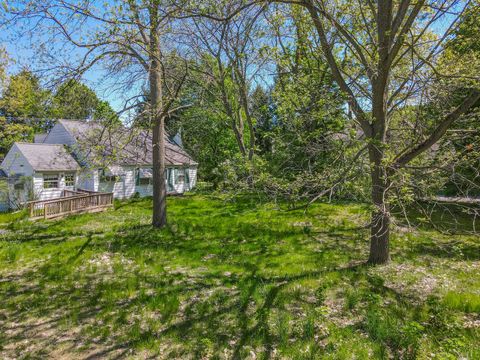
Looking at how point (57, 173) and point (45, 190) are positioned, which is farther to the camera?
point (57, 173)

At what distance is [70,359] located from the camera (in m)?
4.92

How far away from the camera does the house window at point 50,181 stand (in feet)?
72.3

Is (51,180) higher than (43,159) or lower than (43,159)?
lower

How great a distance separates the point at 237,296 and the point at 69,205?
14470 mm

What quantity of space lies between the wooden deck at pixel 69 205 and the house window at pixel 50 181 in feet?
13.2

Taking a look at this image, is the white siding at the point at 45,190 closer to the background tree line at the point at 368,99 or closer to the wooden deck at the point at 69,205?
the wooden deck at the point at 69,205

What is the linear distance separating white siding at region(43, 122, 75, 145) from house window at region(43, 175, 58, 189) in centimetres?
357

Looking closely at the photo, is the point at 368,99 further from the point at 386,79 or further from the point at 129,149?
the point at 129,149

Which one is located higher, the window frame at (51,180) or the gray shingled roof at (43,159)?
the gray shingled roof at (43,159)

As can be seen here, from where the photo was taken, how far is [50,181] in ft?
73.2

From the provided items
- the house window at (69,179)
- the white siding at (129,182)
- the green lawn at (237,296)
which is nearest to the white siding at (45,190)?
the house window at (69,179)

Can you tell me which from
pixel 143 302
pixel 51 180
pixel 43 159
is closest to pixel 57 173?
pixel 51 180

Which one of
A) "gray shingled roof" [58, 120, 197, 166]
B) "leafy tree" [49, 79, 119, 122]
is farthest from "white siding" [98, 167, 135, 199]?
"leafy tree" [49, 79, 119, 122]

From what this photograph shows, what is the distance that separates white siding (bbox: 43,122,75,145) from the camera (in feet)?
82.0
